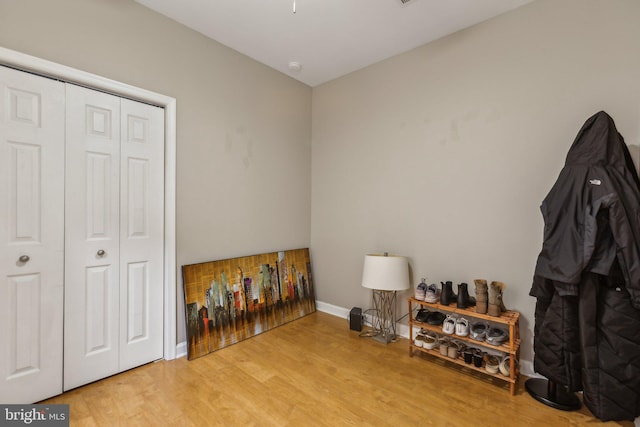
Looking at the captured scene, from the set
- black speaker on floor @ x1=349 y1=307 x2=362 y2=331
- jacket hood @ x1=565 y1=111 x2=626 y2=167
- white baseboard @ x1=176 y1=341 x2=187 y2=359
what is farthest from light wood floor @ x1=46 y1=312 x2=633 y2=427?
jacket hood @ x1=565 y1=111 x2=626 y2=167

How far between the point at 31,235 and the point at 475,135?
10.8 ft

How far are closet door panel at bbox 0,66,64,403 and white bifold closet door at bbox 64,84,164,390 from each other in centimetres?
6

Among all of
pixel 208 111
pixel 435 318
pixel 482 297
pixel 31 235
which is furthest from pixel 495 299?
pixel 31 235

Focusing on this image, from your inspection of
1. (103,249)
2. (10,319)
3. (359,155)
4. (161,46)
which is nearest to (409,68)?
(359,155)

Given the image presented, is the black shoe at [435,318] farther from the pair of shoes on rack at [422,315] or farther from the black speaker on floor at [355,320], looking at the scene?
the black speaker on floor at [355,320]

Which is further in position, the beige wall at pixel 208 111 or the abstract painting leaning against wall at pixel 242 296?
the abstract painting leaning against wall at pixel 242 296

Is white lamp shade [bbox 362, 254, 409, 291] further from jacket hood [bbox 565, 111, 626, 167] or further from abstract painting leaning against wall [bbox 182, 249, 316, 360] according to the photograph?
jacket hood [bbox 565, 111, 626, 167]

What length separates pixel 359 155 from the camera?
3.28 meters

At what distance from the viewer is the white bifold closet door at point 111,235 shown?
6.61 feet

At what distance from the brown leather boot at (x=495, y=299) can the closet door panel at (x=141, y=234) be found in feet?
8.53

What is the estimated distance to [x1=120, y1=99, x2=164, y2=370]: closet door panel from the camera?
2.24 meters

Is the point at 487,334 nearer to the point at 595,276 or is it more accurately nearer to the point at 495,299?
the point at 495,299

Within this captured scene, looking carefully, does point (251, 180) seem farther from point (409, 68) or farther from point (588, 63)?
point (588, 63)

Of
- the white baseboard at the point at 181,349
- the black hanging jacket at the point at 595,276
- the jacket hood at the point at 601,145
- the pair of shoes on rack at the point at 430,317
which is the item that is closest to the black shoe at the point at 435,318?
the pair of shoes on rack at the point at 430,317
